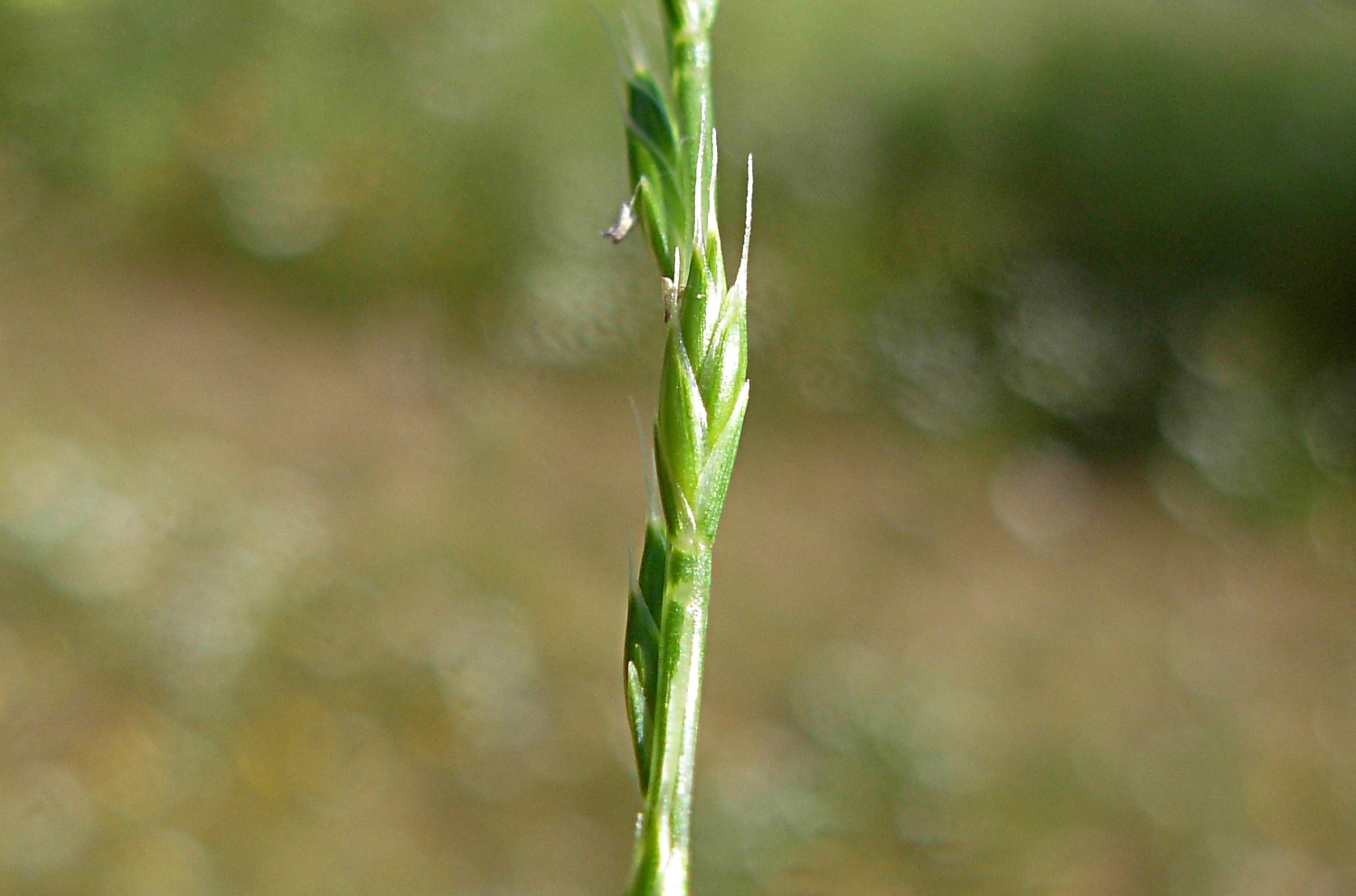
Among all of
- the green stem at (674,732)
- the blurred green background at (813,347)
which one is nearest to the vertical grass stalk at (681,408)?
the green stem at (674,732)

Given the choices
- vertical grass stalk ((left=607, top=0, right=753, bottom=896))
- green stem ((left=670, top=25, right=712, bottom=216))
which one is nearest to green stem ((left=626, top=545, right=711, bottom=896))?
vertical grass stalk ((left=607, top=0, right=753, bottom=896))

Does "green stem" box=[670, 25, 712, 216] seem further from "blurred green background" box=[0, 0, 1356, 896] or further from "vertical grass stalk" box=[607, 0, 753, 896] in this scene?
"blurred green background" box=[0, 0, 1356, 896]

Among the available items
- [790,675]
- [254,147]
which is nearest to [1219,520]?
[790,675]

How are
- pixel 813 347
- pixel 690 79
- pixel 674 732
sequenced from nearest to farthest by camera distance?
pixel 674 732, pixel 690 79, pixel 813 347

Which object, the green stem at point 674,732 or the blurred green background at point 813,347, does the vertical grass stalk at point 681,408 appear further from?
the blurred green background at point 813,347

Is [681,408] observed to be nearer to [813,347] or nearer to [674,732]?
[674,732]

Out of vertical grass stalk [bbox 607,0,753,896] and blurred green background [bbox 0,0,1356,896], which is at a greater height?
blurred green background [bbox 0,0,1356,896]

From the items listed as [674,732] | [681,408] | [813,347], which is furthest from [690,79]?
[813,347]

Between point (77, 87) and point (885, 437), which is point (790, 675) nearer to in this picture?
point (885, 437)
